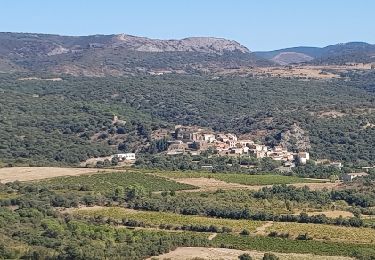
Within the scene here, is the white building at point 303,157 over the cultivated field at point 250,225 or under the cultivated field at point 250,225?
under

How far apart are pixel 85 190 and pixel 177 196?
9.11m

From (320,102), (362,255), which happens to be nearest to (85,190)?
(362,255)

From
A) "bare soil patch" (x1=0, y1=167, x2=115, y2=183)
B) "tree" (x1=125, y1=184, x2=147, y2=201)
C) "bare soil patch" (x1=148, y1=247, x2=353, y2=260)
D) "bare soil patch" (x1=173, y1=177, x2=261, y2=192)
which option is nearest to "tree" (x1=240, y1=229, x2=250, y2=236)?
"bare soil patch" (x1=148, y1=247, x2=353, y2=260)

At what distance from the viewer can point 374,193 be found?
7569cm

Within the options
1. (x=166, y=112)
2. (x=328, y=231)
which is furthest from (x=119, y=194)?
(x=166, y=112)

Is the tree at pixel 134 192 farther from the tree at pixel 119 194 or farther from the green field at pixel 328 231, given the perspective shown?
the green field at pixel 328 231

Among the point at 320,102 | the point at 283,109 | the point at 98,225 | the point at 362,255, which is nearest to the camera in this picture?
the point at 362,255

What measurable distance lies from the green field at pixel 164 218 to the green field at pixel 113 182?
28.5 ft

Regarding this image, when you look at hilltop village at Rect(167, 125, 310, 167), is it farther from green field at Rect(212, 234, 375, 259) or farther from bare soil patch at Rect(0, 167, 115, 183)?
green field at Rect(212, 234, 375, 259)

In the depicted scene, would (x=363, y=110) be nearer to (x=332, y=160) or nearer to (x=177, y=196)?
(x=332, y=160)

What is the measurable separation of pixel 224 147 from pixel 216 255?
60827 mm

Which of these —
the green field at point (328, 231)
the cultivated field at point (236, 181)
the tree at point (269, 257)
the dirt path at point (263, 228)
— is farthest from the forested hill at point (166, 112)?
the tree at point (269, 257)

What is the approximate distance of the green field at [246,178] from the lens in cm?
8375

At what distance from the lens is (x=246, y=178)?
8575cm
